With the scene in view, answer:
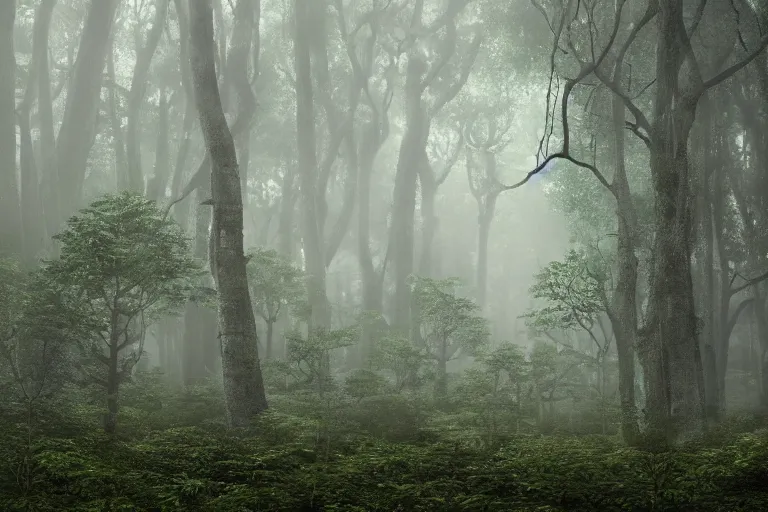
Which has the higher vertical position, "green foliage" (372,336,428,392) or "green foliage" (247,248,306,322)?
"green foliage" (247,248,306,322)

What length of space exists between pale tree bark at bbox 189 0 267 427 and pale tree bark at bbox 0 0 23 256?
8170 millimetres

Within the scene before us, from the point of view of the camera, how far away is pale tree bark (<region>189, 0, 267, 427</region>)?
10133 millimetres

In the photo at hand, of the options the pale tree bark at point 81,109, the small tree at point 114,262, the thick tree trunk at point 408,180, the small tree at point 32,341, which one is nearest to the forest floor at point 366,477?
the small tree at point 32,341

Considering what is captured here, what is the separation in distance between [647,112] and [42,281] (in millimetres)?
17342

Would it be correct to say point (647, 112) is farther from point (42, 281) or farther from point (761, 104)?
point (42, 281)

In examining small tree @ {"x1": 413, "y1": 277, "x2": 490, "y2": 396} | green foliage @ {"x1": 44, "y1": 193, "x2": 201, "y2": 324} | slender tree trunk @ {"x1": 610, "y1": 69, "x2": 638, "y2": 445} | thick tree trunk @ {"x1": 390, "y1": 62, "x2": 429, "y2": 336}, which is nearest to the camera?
green foliage @ {"x1": 44, "y1": 193, "x2": 201, "y2": 324}

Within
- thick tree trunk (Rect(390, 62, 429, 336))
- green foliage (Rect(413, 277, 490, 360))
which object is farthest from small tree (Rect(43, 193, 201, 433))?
thick tree trunk (Rect(390, 62, 429, 336))

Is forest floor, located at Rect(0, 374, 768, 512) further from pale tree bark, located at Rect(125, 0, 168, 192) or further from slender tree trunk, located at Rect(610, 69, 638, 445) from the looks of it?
pale tree bark, located at Rect(125, 0, 168, 192)

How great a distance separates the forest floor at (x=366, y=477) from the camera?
15.7ft

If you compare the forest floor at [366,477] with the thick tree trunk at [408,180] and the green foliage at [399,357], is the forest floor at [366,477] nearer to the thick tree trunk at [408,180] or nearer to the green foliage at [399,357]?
the green foliage at [399,357]

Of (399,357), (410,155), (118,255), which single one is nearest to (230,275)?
(118,255)

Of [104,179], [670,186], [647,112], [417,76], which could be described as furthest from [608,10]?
[104,179]

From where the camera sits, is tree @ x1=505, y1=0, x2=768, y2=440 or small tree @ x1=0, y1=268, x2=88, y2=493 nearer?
Answer: small tree @ x1=0, y1=268, x2=88, y2=493

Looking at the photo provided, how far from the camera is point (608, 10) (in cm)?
1642
